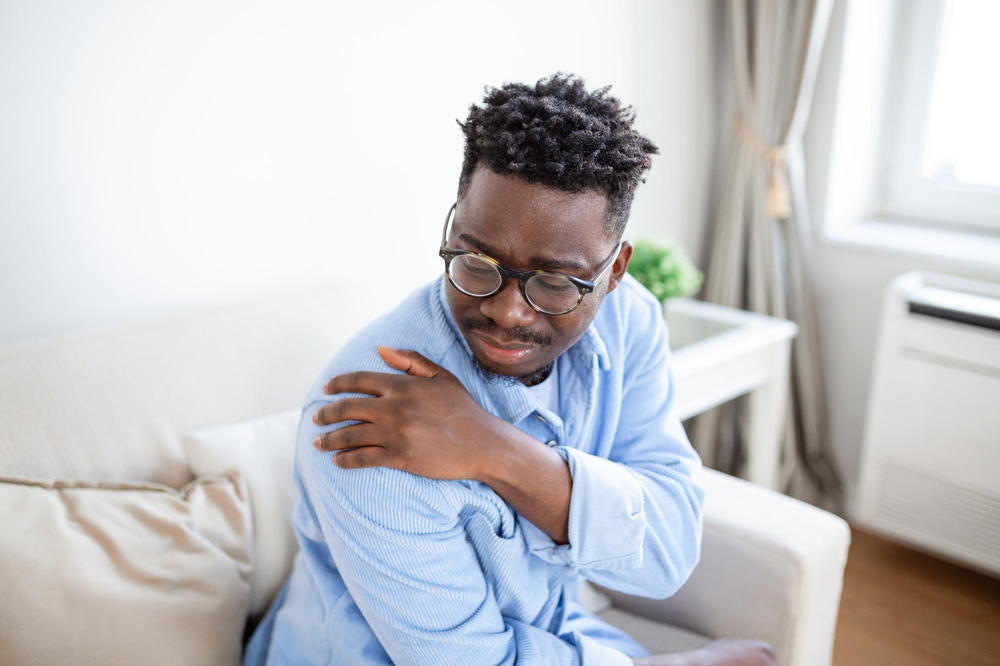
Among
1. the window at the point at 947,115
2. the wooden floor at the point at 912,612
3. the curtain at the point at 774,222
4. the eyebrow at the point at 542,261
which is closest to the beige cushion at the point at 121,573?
the eyebrow at the point at 542,261

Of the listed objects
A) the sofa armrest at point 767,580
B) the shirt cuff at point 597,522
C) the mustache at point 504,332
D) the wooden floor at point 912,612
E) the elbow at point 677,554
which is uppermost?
the mustache at point 504,332

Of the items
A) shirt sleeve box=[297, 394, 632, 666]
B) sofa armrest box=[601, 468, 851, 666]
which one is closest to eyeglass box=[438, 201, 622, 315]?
shirt sleeve box=[297, 394, 632, 666]

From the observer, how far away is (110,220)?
1385mm

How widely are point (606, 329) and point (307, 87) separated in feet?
2.64

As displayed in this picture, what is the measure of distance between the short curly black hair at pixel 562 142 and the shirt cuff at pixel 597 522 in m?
0.31

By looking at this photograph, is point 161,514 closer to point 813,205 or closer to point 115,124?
point 115,124

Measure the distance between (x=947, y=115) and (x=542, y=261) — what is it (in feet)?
6.87

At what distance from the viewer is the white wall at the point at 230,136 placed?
1.30m

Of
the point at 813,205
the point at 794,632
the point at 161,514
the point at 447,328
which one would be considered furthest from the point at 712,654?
the point at 813,205

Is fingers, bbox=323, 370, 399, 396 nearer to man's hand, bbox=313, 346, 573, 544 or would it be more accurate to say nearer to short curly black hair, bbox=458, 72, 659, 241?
man's hand, bbox=313, 346, 573, 544

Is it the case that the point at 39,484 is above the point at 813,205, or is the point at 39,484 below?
below

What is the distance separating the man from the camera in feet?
3.03

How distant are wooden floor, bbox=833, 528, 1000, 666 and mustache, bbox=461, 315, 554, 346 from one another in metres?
1.44

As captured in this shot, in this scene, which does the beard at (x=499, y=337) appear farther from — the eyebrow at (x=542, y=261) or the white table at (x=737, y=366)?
the white table at (x=737, y=366)
